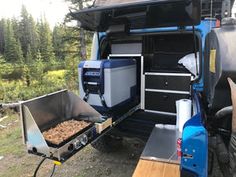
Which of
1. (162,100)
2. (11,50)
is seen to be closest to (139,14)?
(162,100)

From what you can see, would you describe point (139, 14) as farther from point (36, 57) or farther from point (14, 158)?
point (36, 57)

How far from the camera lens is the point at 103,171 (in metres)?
2.69

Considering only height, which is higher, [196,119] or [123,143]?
[196,119]

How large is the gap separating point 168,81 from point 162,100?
27 centimetres

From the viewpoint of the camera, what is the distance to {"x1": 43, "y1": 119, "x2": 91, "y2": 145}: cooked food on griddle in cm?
160

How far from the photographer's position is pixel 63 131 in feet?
5.88

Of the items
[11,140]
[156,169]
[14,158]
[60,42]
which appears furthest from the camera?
[60,42]

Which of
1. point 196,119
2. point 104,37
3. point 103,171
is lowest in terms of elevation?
point 103,171

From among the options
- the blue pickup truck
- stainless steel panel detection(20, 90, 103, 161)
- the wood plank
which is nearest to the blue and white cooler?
the blue pickup truck

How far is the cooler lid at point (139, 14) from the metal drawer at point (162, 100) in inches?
35.0

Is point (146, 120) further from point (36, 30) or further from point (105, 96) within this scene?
point (36, 30)

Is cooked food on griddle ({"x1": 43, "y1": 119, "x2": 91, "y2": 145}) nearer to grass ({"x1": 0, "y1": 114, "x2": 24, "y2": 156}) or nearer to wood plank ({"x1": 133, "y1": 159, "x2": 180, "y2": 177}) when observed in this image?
wood plank ({"x1": 133, "y1": 159, "x2": 180, "y2": 177})

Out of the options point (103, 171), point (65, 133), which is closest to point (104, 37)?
point (65, 133)

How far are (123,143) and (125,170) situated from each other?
0.76 m
